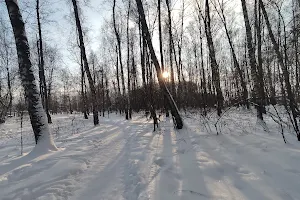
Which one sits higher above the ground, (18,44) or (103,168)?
(18,44)

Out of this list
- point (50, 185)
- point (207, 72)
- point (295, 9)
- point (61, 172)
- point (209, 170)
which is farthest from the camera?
point (207, 72)

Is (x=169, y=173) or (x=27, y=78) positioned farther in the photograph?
(x=27, y=78)

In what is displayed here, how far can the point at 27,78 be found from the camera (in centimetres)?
598

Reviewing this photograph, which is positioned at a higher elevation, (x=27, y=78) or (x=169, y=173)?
(x=27, y=78)

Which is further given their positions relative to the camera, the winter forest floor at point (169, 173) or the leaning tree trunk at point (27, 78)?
the leaning tree trunk at point (27, 78)

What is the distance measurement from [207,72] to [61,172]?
33131 mm

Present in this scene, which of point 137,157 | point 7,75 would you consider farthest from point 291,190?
point 7,75

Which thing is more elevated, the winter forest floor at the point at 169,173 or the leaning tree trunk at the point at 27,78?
the leaning tree trunk at the point at 27,78

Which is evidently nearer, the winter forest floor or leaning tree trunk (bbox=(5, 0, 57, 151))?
the winter forest floor

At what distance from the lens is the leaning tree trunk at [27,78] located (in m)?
5.92

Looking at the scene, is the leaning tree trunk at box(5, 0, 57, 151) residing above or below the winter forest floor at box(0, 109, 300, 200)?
above

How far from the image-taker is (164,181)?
355cm

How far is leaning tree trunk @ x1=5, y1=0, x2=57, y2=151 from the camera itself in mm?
5922

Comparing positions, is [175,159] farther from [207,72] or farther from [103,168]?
[207,72]
